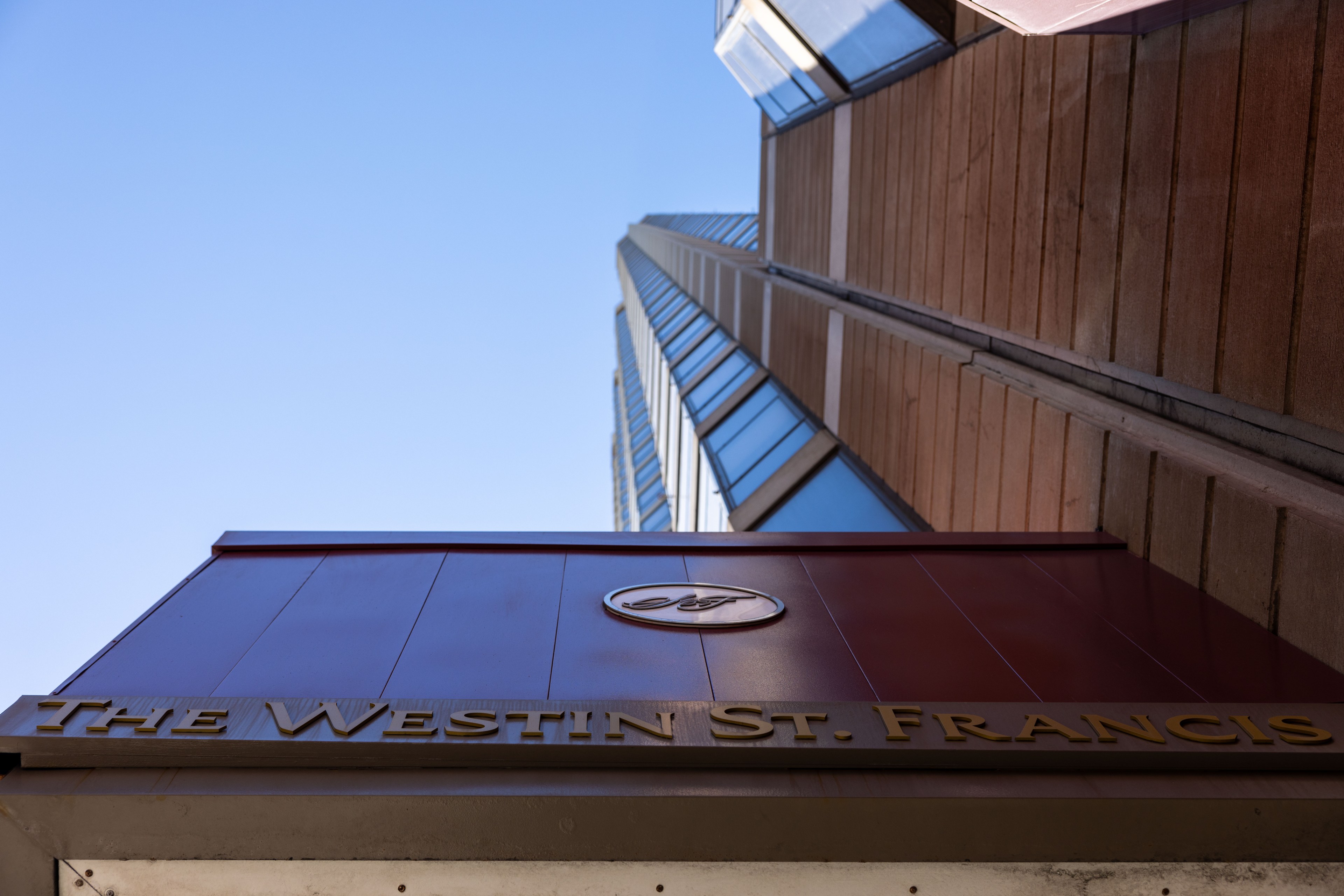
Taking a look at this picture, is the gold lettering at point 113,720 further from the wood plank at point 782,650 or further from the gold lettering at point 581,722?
the wood plank at point 782,650

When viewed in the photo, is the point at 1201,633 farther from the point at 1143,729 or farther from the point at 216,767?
the point at 216,767

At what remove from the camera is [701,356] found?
18516mm

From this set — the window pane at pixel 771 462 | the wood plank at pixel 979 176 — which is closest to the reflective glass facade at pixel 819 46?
the wood plank at pixel 979 176

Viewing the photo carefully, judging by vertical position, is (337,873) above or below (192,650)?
below

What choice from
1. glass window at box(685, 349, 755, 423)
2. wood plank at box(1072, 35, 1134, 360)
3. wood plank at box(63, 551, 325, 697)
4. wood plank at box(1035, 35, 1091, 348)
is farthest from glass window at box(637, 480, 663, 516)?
wood plank at box(63, 551, 325, 697)

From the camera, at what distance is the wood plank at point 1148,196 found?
13.5 ft

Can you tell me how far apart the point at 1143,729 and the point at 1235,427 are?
64.3 inches

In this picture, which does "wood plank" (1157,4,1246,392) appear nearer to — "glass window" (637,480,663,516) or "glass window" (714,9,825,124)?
"glass window" (714,9,825,124)

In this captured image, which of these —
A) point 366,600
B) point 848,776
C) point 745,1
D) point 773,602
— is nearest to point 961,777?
point 848,776

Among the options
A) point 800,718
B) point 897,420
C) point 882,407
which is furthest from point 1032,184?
point 800,718

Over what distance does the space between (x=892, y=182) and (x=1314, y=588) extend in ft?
18.3

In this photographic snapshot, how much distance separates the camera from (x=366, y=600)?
397cm

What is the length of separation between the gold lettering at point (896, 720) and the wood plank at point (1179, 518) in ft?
5.90

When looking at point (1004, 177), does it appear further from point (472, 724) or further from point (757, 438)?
point (757, 438)
